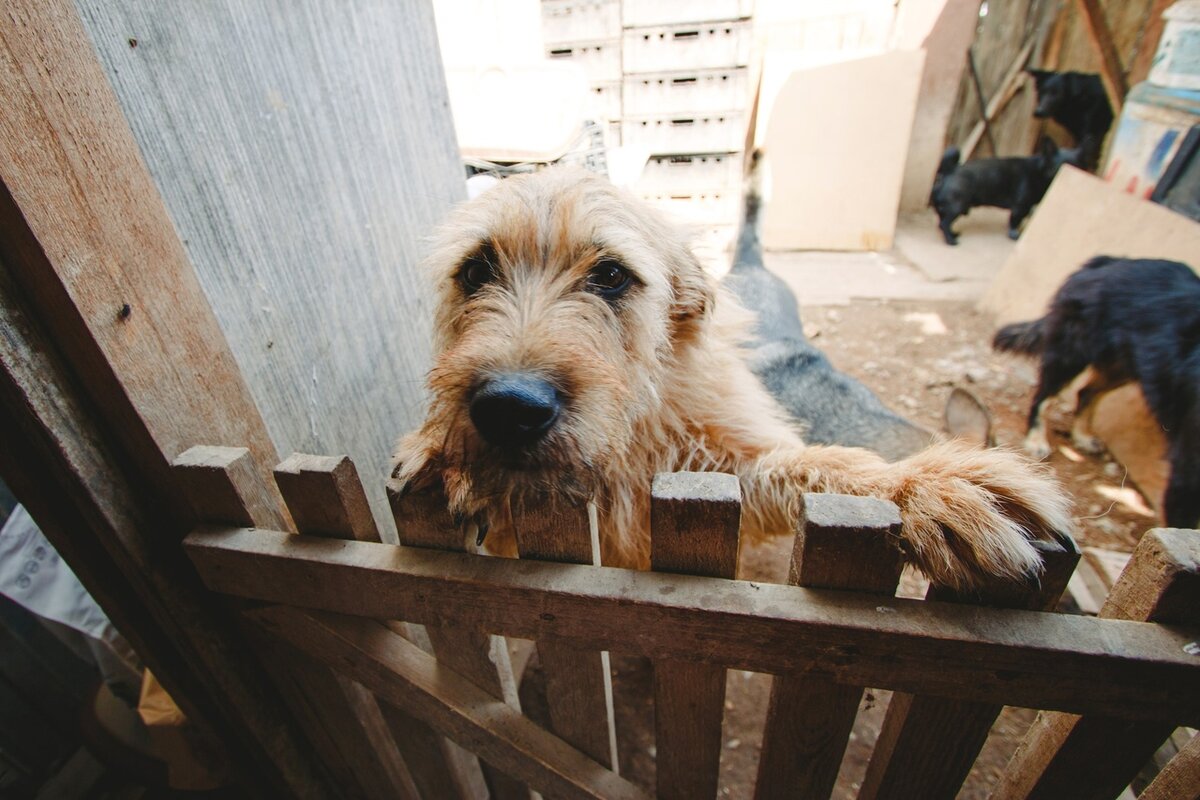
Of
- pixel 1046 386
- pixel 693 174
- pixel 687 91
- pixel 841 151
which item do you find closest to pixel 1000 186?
pixel 841 151

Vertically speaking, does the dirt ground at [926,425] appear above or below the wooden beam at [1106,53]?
below

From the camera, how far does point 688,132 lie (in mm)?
8312

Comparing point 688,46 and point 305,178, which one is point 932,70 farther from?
point 305,178

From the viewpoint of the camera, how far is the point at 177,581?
1432mm

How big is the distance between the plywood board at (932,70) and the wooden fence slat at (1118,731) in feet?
33.7

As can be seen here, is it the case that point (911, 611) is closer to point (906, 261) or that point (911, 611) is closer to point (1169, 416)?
point (1169, 416)

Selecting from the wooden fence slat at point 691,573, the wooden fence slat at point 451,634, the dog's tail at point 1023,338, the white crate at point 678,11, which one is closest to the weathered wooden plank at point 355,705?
the wooden fence slat at point 451,634

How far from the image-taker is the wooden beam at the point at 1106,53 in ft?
27.1

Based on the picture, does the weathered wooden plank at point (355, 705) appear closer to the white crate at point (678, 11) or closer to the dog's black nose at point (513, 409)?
the dog's black nose at point (513, 409)

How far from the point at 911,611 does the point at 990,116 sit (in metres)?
12.9

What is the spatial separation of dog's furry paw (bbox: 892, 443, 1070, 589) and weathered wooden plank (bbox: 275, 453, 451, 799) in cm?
122

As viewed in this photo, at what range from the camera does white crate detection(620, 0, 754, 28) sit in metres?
7.57

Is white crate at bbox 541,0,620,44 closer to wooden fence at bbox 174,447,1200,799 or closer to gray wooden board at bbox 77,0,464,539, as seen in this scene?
gray wooden board at bbox 77,0,464,539

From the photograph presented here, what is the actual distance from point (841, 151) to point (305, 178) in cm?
886
